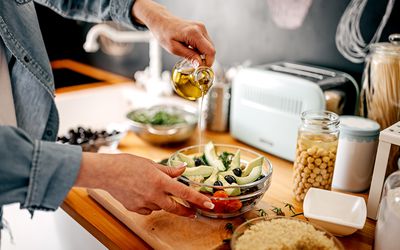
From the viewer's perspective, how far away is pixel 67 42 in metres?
2.77

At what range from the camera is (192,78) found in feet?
3.56

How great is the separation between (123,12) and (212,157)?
502 mm

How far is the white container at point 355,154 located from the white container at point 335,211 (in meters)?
0.13

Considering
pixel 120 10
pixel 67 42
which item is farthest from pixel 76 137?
pixel 67 42

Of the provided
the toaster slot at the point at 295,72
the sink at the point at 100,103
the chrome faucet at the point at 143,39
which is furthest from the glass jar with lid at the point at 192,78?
the chrome faucet at the point at 143,39

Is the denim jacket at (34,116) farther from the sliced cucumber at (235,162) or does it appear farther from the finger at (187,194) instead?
the sliced cucumber at (235,162)

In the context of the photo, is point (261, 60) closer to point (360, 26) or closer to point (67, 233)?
point (360, 26)

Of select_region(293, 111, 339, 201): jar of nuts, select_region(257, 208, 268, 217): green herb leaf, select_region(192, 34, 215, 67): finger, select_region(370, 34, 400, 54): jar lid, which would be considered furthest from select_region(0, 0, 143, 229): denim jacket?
select_region(370, 34, 400, 54): jar lid

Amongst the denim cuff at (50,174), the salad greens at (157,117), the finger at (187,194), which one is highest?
the denim cuff at (50,174)

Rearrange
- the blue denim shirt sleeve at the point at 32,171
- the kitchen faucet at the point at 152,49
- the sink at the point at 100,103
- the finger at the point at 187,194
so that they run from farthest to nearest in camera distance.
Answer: the sink at the point at 100,103, the kitchen faucet at the point at 152,49, the finger at the point at 187,194, the blue denim shirt sleeve at the point at 32,171

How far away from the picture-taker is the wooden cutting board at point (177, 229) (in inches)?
35.1

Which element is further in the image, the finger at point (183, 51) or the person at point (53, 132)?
the finger at point (183, 51)

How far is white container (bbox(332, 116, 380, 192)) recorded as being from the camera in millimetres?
1079

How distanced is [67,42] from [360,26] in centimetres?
204
